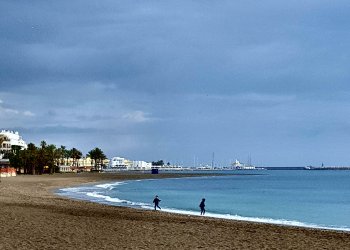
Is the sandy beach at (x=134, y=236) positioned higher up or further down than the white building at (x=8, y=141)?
further down

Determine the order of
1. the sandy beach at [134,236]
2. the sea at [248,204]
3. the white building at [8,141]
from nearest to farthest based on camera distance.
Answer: the sandy beach at [134,236] → the sea at [248,204] → the white building at [8,141]

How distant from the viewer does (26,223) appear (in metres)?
22.7

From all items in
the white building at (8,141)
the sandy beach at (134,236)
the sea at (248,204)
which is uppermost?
the white building at (8,141)

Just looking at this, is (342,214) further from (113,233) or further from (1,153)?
(1,153)

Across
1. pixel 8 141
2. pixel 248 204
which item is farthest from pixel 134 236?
pixel 8 141

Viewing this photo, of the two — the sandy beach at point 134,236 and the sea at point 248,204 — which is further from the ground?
the sandy beach at point 134,236

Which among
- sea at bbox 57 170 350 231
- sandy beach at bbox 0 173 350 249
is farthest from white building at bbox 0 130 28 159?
sandy beach at bbox 0 173 350 249

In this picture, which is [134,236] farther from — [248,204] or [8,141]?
[8,141]

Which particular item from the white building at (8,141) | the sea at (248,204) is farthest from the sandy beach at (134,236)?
the white building at (8,141)

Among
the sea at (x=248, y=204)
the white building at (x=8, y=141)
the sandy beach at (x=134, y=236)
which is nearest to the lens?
the sandy beach at (x=134, y=236)

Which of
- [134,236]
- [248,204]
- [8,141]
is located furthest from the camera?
[8,141]

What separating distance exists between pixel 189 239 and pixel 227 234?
2867 millimetres

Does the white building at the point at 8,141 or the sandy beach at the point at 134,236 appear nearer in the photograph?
the sandy beach at the point at 134,236

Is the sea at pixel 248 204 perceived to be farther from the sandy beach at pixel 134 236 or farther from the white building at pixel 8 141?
the white building at pixel 8 141
